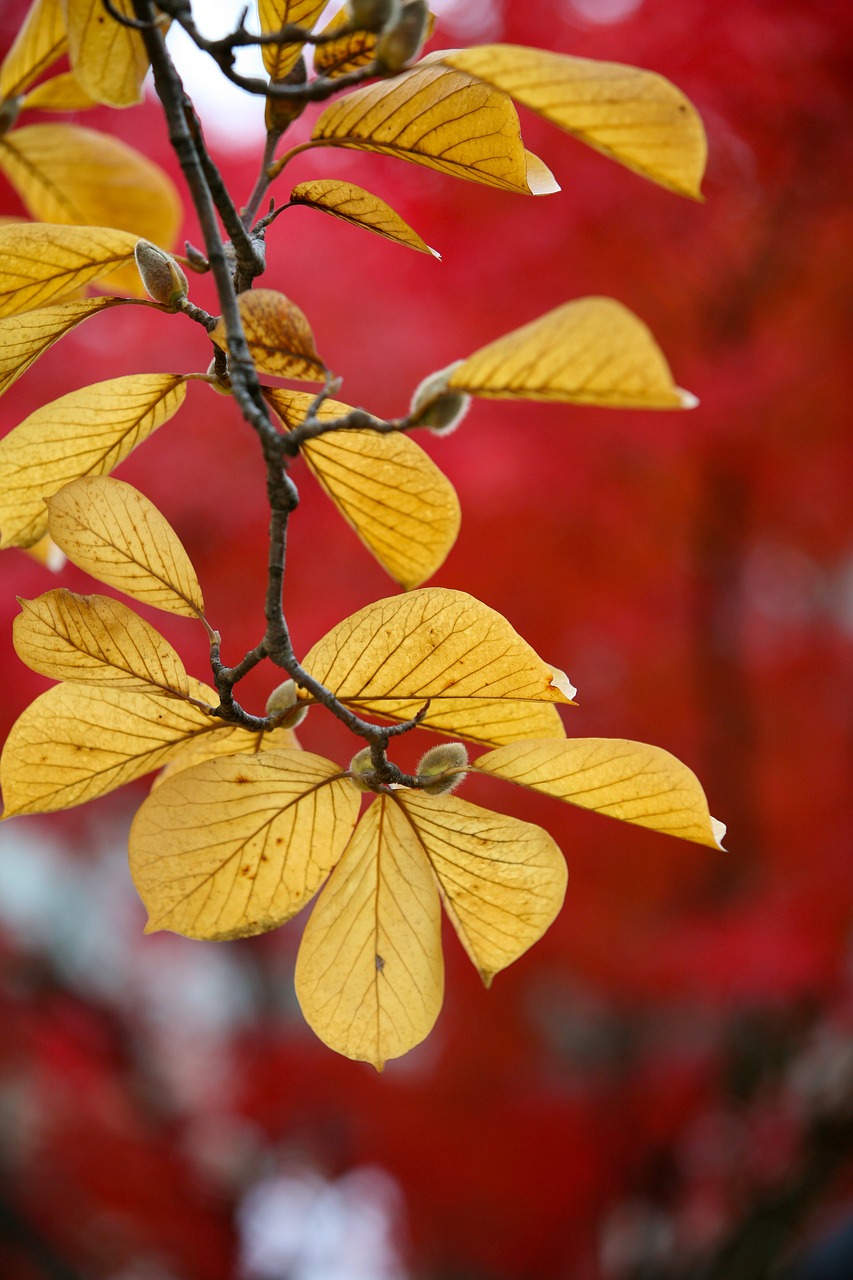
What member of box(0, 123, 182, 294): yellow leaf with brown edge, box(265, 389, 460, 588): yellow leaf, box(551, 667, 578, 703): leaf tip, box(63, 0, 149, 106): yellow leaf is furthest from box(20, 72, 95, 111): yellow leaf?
box(551, 667, 578, 703): leaf tip

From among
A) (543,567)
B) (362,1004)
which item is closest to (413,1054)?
(543,567)

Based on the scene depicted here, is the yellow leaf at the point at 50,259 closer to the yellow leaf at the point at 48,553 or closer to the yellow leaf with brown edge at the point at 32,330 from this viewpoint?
the yellow leaf with brown edge at the point at 32,330

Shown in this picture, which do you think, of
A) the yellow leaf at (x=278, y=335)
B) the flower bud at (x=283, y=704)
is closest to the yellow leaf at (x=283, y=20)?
the yellow leaf at (x=278, y=335)

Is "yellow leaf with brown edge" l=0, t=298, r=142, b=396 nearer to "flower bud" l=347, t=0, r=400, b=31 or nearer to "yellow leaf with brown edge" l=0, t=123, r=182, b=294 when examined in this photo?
"flower bud" l=347, t=0, r=400, b=31

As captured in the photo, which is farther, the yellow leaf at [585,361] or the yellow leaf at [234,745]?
the yellow leaf at [234,745]

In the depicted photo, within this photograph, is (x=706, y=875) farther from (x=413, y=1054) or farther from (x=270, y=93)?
(x=270, y=93)

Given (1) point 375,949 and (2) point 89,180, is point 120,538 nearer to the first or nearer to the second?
(1) point 375,949
